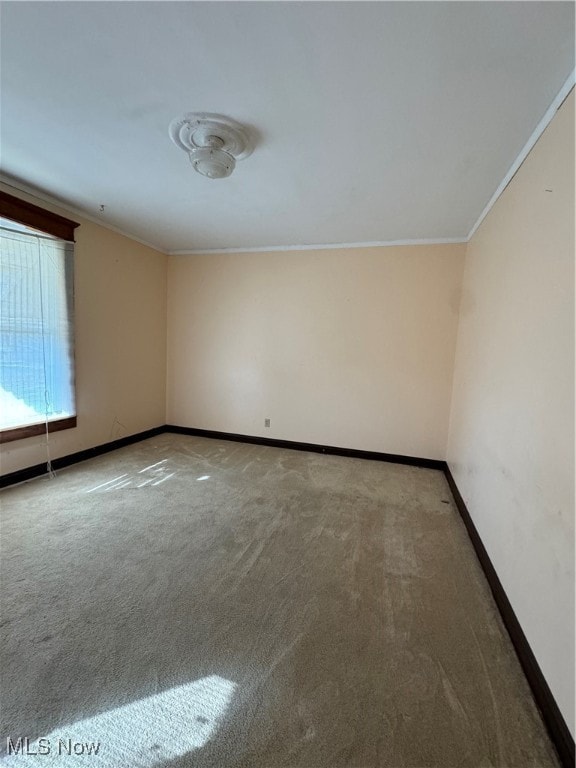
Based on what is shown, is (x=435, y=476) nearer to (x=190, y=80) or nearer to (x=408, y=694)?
(x=408, y=694)

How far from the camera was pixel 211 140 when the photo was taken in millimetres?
1801

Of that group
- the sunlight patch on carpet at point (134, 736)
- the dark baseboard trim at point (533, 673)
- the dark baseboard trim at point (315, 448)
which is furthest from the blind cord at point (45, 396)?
the dark baseboard trim at point (533, 673)

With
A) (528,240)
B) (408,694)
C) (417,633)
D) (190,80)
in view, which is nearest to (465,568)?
(417,633)

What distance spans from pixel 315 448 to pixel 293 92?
333 centimetres

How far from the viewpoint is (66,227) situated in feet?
9.72

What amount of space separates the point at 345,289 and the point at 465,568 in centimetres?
288

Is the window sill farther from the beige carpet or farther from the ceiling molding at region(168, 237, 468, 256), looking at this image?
the ceiling molding at region(168, 237, 468, 256)

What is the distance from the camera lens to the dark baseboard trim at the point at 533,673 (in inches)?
40.5

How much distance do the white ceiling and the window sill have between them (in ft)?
6.72

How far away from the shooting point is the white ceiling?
116 centimetres

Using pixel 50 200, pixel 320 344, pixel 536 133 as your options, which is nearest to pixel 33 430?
pixel 50 200

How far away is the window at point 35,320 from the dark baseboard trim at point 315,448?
160 cm

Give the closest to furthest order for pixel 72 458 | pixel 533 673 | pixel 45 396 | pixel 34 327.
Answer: pixel 533 673, pixel 34 327, pixel 45 396, pixel 72 458

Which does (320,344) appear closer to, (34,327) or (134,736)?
(34,327)
